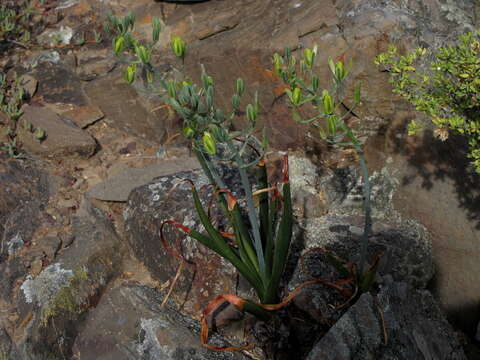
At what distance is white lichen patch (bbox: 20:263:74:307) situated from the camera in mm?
2975

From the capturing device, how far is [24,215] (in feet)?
11.5

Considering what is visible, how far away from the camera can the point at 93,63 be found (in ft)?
15.0

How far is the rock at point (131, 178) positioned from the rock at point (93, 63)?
3.30 ft

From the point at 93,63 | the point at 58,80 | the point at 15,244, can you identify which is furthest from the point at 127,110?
the point at 15,244

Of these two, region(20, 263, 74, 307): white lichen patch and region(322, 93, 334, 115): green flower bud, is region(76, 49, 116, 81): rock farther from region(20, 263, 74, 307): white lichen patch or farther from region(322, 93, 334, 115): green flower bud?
region(322, 93, 334, 115): green flower bud

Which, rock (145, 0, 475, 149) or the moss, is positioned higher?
rock (145, 0, 475, 149)

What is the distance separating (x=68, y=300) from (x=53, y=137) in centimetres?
148

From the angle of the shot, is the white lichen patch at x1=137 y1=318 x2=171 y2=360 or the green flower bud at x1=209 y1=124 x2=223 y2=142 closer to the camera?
the green flower bud at x1=209 y1=124 x2=223 y2=142

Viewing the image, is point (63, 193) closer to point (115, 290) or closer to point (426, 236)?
point (115, 290)

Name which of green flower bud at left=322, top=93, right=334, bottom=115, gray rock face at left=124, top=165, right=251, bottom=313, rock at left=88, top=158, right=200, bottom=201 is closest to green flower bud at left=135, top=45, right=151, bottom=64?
green flower bud at left=322, top=93, right=334, bottom=115

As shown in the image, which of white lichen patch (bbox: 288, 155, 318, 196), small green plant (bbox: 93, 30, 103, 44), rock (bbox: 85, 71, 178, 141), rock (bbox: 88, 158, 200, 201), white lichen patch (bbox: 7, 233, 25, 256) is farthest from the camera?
small green plant (bbox: 93, 30, 103, 44)

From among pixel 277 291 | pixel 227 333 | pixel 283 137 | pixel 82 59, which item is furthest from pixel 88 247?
pixel 82 59

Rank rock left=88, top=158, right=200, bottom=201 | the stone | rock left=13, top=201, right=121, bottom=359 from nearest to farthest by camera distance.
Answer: rock left=13, top=201, right=121, bottom=359
rock left=88, top=158, right=200, bottom=201
the stone

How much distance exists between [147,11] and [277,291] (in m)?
3.16
